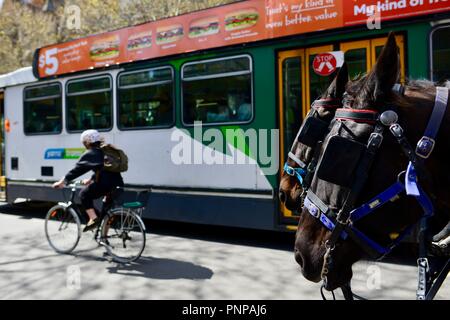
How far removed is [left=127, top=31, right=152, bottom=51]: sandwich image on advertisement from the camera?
7.73m

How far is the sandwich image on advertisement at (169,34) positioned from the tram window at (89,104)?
1352 mm

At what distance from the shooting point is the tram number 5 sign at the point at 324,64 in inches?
233

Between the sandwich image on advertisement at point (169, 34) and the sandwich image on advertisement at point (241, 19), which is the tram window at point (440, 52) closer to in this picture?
the sandwich image on advertisement at point (241, 19)

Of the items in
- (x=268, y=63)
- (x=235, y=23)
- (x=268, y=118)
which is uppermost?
(x=235, y=23)

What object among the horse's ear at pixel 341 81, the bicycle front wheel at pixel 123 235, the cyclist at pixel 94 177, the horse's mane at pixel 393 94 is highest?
the horse's ear at pixel 341 81

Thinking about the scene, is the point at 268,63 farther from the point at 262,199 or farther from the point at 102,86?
the point at 102,86

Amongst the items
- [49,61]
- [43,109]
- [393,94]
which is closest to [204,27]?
[49,61]

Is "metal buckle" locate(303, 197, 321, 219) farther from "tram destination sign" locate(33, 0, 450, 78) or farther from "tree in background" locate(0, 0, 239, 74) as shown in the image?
"tree in background" locate(0, 0, 239, 74)

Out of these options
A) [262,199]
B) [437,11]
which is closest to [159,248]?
[262,199]

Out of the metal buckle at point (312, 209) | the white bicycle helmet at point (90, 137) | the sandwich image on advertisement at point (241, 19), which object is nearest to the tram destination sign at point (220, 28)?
the sandwich image on advertisement at point (241, 19)

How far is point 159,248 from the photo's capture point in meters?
6.87

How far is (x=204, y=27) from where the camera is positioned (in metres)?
7.03

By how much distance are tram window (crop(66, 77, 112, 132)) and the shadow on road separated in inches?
129

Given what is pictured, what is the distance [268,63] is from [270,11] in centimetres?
70
